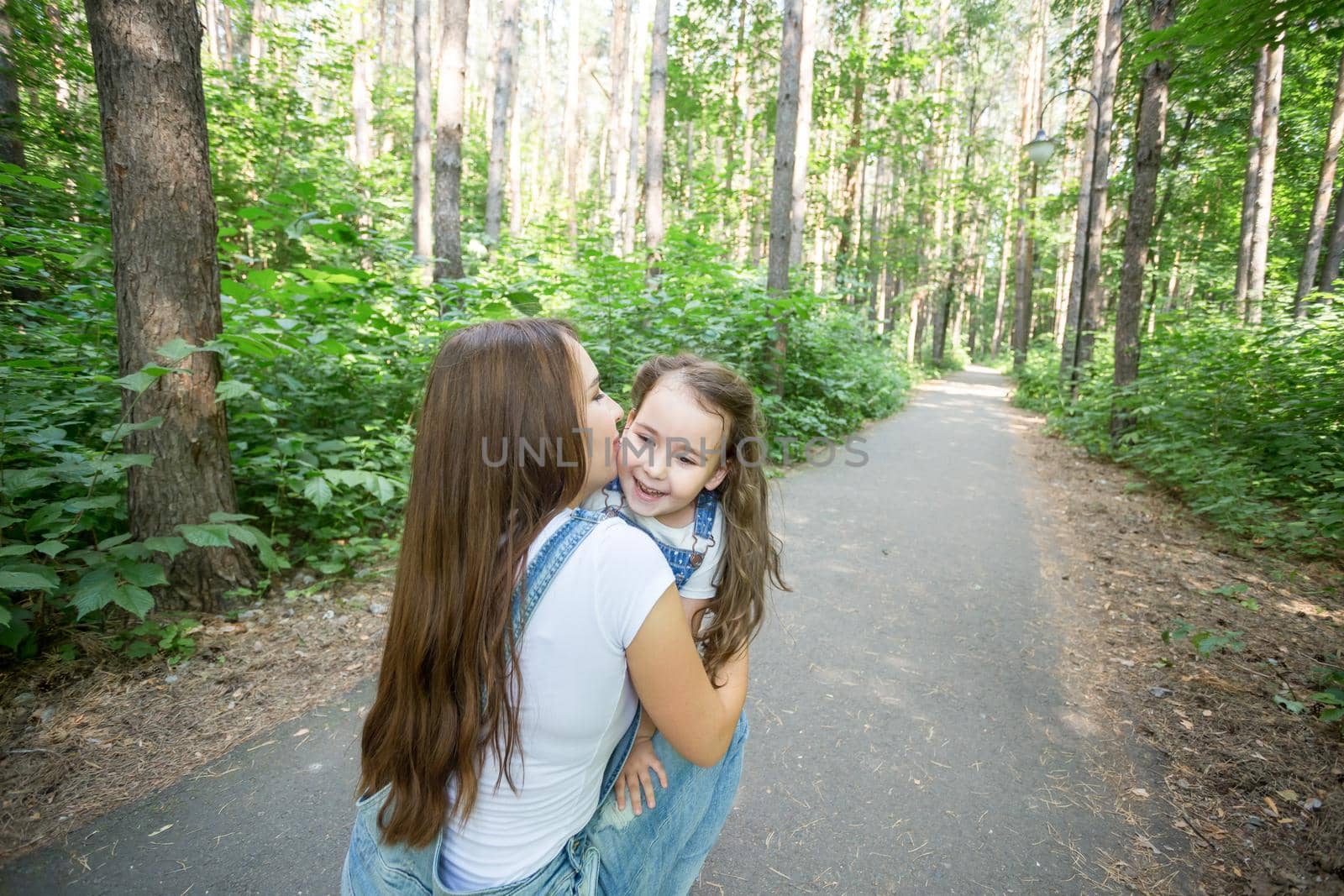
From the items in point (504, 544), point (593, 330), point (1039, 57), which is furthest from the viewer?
point (1039, 57)

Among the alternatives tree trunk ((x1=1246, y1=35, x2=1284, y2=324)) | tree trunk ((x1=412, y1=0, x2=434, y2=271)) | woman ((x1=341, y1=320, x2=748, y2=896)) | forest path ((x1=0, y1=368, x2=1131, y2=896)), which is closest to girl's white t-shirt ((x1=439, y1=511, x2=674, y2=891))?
woman ((x1=341, y1=320, x2=748, y2=896))

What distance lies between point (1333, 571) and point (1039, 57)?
27.9 metres

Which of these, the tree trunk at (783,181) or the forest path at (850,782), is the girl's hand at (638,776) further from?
the tree trunk at (783,181)

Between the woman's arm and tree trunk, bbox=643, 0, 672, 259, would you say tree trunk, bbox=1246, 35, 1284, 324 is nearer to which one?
tree trunk, bbox=643, 0, 672, 259

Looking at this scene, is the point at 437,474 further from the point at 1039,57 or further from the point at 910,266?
the point at 1039,57

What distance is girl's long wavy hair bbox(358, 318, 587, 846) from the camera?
3.56 feet

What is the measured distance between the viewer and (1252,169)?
1175 cm

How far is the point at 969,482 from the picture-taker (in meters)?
7.99

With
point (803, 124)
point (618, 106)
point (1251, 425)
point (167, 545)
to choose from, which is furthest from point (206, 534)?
point (618, 106)

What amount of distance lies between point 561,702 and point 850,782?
2101 millimetres

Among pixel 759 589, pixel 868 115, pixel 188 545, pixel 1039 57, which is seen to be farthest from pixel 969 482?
pixel 1039 57

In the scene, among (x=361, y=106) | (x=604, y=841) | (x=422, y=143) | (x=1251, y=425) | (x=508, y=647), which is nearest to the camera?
(x=508, y=647)

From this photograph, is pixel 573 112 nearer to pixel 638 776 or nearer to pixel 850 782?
pixel 850 782

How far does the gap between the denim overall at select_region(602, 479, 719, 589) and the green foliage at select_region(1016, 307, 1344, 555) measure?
17.0 ft
